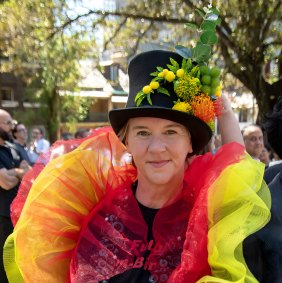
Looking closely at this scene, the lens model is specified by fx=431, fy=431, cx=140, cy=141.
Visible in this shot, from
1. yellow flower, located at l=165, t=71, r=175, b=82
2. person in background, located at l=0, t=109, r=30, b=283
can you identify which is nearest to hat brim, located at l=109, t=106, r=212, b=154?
yellow flower, located at l=165, t=71, r=175, b=82

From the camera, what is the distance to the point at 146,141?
1659mm

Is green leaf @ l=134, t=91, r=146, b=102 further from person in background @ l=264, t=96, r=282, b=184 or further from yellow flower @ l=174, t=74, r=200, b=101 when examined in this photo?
person in background @ l=264, t=96, r=282, b=184

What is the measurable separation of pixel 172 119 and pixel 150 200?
370 mm

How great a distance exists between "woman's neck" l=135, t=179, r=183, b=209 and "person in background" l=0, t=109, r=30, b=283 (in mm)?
2664

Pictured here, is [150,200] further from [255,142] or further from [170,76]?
[255,142]

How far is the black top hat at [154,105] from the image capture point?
1631 mm

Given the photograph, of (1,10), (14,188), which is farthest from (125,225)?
(1,10)

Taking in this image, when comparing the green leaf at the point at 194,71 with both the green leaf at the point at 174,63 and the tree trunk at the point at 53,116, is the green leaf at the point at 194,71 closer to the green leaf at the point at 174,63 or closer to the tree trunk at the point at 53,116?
the green leaf at the point at 174,63

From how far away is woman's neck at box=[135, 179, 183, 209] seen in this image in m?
1.76

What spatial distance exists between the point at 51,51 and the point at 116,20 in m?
1.94

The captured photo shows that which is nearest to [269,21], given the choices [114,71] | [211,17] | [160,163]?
[211,17]

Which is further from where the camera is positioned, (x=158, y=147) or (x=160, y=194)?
(x=160, y=194)

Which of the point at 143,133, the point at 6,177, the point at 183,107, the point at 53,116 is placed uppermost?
the point at 183,107

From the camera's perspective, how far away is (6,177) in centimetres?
414
